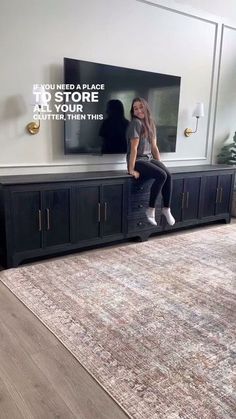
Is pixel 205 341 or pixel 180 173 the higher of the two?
pixel 180 173

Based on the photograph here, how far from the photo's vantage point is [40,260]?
3.09 metres

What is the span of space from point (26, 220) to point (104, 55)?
1.99 meters

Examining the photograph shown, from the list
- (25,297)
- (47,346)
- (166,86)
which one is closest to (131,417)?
(47,346)

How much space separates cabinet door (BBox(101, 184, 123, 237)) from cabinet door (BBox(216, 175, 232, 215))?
5.13ft

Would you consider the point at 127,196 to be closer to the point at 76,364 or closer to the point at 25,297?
the point at 25,297

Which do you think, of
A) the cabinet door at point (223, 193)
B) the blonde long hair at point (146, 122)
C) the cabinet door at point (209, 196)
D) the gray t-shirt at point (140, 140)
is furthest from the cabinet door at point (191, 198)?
the blonde long hair at point (146, 122)

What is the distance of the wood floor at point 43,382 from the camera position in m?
1.43

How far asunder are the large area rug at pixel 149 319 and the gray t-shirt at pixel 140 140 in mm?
1000

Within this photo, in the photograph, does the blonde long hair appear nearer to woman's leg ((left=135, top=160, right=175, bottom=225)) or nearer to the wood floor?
woman's leg ((left=135, top=160, right=175, bottom=225))

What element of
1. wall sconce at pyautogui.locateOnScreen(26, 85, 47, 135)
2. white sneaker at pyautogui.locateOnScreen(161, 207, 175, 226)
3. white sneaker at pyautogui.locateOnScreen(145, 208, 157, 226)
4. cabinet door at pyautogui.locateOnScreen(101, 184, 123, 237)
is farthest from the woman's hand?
wall sconce at pyautogui.locateOnScreen(26, 85, 47, 135)

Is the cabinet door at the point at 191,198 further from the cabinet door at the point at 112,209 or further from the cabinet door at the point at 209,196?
the cabinet door at the point at 112,209

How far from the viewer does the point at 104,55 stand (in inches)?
139

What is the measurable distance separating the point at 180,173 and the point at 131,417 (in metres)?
2.80

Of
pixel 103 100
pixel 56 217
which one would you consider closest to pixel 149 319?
pixel 56 217
